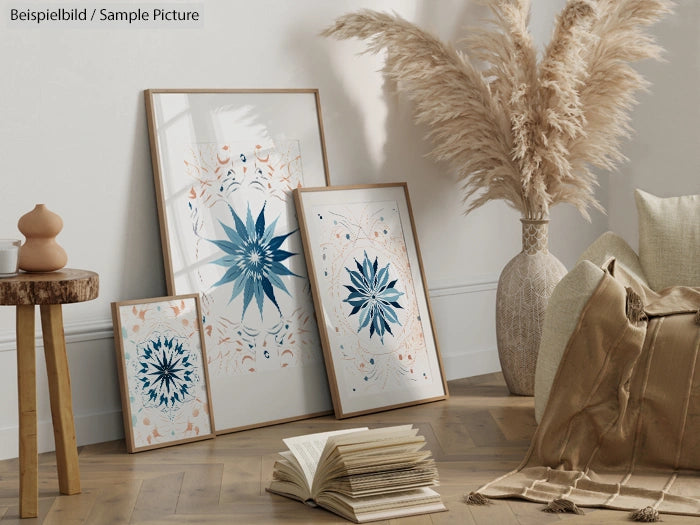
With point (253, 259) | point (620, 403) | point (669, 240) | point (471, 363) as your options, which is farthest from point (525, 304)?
point (253, 259)

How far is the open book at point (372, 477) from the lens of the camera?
2.34m

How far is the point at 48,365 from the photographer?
2506 mm

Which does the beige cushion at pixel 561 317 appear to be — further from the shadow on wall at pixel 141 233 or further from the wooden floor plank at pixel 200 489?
the shadow on wall at pixel 141 233

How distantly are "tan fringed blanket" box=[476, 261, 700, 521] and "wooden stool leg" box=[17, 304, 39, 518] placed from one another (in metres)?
1.29

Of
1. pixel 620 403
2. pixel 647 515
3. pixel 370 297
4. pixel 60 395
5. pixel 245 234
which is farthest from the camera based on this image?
pixel 370 297

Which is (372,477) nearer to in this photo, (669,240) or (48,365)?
(48,365)

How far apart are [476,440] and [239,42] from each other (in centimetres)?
168

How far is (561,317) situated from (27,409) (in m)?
1.57

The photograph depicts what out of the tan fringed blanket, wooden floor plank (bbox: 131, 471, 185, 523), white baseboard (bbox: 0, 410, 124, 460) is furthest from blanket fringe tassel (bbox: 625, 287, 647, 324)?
white baseboard (bbox: 0, 410, 124, 460)

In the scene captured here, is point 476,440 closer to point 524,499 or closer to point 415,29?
point 524,499

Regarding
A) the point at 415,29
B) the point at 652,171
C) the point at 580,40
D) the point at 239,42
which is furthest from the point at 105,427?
→ the point at 652,171

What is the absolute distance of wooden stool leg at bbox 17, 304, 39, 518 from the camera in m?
2.42

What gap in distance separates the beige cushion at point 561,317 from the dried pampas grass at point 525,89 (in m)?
0.78

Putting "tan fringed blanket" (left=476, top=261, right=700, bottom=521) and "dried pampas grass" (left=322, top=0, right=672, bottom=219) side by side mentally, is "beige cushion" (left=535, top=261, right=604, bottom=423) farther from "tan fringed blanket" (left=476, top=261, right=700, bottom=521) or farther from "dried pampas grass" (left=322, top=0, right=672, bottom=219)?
"dried pampas grass" (left=322, top=0, right=672, bottom=219)
